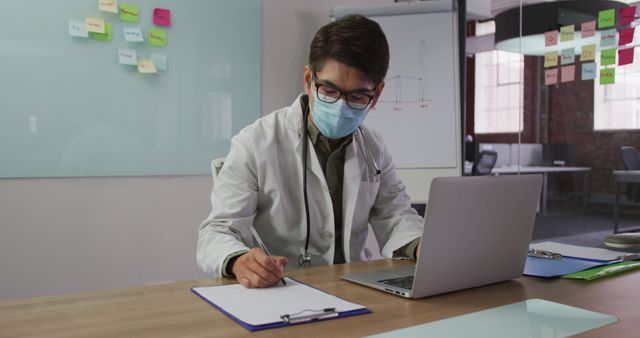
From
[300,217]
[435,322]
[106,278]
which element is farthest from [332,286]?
[106,278]

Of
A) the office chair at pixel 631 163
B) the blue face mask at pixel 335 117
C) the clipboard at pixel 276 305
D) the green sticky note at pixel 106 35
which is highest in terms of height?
the green sticky note at pixel 106 35

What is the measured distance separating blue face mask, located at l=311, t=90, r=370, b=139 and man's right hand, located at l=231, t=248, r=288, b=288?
1.62 ft

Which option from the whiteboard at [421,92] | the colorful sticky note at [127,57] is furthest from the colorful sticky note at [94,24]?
the whiteboard at [421,92]

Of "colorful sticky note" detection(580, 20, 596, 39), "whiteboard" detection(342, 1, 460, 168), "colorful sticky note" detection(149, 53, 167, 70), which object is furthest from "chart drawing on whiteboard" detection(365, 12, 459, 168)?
"colorful sticky note" detection(149, 53, 167, 70)

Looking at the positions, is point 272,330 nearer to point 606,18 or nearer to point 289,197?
point 289,197

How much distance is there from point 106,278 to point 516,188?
2.25 metres

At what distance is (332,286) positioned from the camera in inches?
45.7

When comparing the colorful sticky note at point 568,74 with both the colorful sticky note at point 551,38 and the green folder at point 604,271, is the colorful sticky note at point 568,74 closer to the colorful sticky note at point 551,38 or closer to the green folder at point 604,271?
the colorful sticky note at point 551,38

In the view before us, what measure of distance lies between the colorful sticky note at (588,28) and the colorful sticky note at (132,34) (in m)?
2.19

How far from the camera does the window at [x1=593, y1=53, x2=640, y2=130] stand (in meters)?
2.51

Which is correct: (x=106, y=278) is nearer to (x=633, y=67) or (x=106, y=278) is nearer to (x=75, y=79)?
(x=75, y=79)

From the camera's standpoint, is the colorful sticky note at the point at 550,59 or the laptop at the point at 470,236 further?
the colorful sticky note at the point at 550,59

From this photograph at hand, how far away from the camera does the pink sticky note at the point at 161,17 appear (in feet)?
8.96

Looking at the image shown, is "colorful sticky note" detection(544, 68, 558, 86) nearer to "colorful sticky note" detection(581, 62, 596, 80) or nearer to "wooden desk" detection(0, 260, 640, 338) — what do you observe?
"colorful sticky note" detection(581, 62, 596, 80)
